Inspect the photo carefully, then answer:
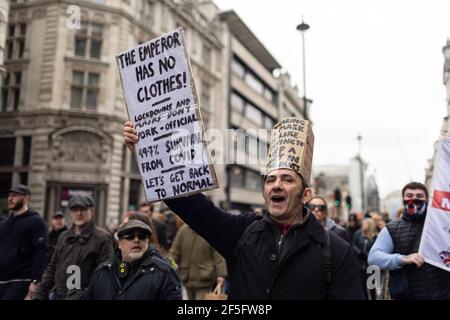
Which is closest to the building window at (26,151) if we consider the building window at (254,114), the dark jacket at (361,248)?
the dark jacket at (361,248)

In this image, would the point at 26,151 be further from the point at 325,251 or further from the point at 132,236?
the point at 325,251

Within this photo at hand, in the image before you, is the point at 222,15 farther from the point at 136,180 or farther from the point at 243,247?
the point at 243,247

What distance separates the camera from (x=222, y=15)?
37750 millimetres

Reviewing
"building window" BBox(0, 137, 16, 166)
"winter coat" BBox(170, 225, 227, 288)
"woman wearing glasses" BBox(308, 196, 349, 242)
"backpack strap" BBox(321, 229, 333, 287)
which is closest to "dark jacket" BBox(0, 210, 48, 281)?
"winter coat" BBox(170, 225, 227, 288)

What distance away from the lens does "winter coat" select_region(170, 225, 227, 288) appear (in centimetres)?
657

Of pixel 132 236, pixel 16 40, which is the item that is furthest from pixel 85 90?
pixel 132 236

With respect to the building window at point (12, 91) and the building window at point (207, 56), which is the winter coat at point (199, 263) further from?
the building window at point (207, 56)

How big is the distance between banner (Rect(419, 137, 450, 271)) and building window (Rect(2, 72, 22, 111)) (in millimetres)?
25301

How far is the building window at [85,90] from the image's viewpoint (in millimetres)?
24609

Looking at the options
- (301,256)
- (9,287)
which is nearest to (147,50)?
(301,256)

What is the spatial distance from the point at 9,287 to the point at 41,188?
1863cm

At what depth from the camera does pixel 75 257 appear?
4.79m

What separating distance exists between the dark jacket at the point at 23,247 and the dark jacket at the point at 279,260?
3.56 metres

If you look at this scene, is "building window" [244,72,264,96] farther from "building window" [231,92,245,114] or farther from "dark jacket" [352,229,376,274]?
"dark jacket" [352,229,376,274]
